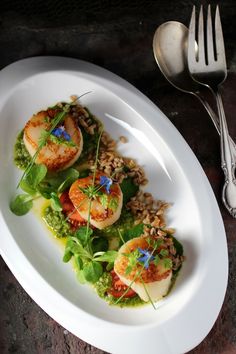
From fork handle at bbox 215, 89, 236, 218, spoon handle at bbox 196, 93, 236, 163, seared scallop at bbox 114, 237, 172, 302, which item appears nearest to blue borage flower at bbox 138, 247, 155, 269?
seared scallop at bbox 114, 237, 172, 302

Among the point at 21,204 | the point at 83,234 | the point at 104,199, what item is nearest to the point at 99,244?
the point at 83,234

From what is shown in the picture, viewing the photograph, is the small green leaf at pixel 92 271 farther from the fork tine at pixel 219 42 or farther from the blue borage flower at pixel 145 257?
the fork tine at pixel 219 42

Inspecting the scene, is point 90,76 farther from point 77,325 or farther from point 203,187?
point 77,325

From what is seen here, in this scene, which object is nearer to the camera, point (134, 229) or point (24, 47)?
point (134, 229)

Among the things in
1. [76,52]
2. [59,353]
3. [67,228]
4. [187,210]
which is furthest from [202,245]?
[76,52]

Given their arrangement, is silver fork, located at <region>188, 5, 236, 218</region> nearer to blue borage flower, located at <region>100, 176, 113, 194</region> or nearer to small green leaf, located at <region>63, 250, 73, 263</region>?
blue borage flower, located at <region>100, 176, 113, 194</region>

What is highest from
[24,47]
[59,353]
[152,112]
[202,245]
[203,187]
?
[24,47]

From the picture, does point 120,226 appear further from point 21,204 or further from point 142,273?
point 21,204

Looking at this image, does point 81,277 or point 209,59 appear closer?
point 81,277
